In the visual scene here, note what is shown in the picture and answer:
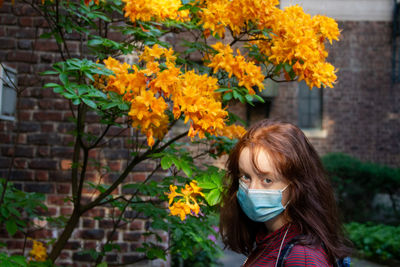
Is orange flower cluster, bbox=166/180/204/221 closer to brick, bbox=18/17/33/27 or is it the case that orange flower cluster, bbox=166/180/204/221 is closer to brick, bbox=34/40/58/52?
brick, bbox=34/40/58/52

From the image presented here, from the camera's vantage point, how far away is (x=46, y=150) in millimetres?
3680

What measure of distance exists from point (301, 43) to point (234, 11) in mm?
391

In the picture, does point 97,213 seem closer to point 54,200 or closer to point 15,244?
point 54,200

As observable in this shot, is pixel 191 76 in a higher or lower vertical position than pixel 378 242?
higher

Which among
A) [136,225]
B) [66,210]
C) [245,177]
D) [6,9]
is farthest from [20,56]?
[245,177]

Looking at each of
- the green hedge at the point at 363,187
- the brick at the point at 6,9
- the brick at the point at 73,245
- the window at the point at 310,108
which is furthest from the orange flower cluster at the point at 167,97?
the window at the point at 310,108

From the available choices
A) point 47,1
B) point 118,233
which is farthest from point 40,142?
point 47,1

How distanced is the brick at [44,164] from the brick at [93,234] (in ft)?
1.97

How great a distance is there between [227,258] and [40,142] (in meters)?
3.36

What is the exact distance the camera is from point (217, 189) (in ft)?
6.14

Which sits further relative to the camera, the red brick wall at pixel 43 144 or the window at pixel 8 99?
the red brick wall at pixel 43 144

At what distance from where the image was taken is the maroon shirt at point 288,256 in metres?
1.34

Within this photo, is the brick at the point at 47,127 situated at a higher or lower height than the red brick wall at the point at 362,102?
lower

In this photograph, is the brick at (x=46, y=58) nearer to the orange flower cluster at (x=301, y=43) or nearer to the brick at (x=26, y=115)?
the brick at (x=26, y=115)
